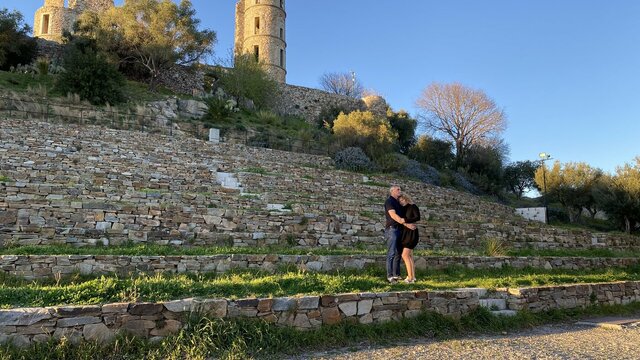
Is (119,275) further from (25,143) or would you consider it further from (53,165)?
(25,143)

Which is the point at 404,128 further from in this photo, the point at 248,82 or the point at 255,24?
the point at 255,24

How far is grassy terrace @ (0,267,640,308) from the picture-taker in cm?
467

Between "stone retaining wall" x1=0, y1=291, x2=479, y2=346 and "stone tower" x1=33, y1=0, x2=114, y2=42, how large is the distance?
39215 millimetres

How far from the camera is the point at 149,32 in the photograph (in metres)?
27.7

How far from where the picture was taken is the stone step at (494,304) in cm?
643

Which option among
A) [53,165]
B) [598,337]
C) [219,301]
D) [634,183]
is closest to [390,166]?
[634,183]

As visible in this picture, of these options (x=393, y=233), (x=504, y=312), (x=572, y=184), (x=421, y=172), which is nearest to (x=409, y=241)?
(x=393, y=233)

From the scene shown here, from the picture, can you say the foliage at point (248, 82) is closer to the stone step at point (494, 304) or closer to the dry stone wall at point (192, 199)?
the dry stone wall at point (192, 199)

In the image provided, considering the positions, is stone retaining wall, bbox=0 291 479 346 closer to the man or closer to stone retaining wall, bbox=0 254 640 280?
the man

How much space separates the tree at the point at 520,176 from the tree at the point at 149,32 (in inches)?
1021

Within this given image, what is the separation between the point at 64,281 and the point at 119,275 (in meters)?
0.73

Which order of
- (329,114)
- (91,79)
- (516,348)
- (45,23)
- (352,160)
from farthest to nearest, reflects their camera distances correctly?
(45,23) → (329,114) → (91,79) → (352,160) → (516,348)

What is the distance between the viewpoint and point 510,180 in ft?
122

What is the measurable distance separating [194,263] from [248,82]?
980 inches
